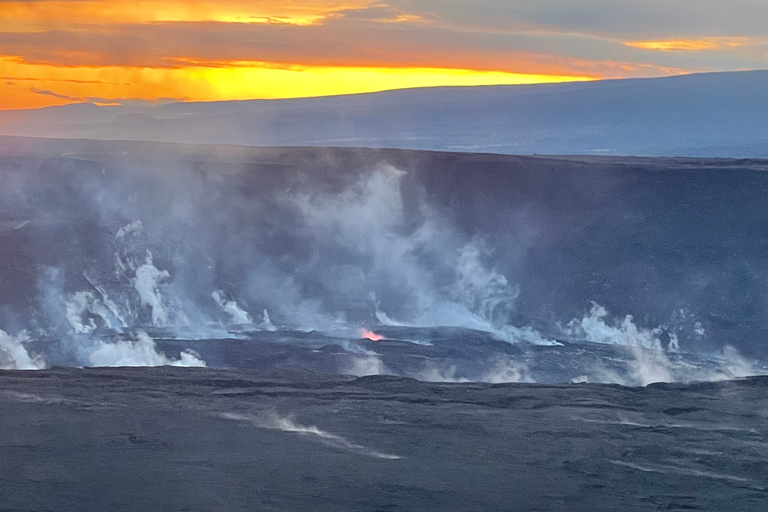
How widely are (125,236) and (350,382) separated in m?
23.4

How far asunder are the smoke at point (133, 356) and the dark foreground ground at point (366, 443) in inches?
351

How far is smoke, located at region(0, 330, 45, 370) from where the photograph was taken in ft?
89.0

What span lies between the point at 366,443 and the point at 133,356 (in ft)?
50.3

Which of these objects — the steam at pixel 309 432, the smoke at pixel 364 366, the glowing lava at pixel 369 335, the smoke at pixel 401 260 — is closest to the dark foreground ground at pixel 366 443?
the steam at pixel 309 432

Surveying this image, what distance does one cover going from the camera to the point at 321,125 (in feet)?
472

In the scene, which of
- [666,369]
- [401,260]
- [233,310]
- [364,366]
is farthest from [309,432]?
[401,260]

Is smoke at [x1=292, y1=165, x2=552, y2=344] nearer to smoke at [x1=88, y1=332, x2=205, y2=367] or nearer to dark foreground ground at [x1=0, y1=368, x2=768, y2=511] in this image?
smoke at [x1=88, y1=332, x2=205, y2=367]

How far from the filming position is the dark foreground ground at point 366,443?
11.6 meters

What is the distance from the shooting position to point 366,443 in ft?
45.6

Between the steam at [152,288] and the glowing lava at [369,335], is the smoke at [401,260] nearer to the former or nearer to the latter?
the glowing lava at [369,335]

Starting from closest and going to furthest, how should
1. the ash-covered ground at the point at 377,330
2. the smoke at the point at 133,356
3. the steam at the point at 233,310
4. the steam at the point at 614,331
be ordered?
the ash-covered ground at the point at 377,330 → the smoke at the point at 133,356 → the steam at the point at 614,331 → the steam at the point at 233,310

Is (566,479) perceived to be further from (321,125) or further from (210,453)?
(321,125)

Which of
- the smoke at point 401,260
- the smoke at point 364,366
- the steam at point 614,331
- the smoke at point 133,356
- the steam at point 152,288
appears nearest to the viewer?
the smoke at point 364,366

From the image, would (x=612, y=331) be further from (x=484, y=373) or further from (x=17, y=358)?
(x=17, y=358)
